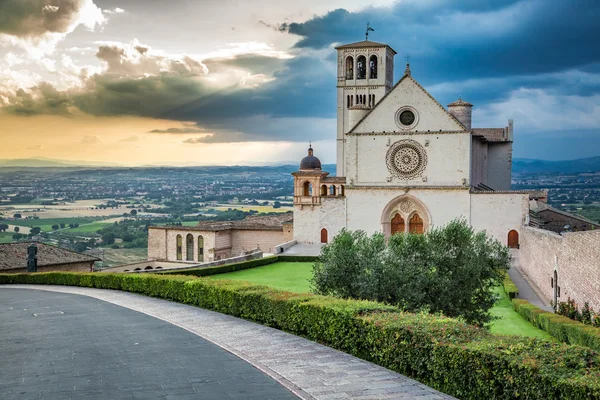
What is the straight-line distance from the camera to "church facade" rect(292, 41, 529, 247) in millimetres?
46438

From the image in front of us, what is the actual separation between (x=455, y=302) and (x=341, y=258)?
3.61 metres

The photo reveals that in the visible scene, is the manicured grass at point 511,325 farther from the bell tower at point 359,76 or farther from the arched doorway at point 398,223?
the bell tower at point 359,76

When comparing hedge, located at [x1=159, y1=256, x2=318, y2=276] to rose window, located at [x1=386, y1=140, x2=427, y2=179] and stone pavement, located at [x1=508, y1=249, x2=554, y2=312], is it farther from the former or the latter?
stone pavement, located at [x1=508, y1=249, x2=554, y2=312]

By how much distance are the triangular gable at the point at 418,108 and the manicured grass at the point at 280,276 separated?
42.4 feet

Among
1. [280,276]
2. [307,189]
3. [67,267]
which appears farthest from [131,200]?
[280,276]

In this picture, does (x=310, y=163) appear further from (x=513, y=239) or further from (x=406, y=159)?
(x=513, y=239)

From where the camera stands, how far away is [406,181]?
4850 centimetres

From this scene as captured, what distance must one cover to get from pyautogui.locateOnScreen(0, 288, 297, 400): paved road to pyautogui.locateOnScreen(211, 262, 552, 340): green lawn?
9415mm

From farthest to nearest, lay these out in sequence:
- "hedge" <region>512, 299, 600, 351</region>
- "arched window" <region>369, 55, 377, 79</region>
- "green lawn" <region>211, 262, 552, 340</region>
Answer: "arched window" <region>369, 55, 377, 79</region> < "green lawn" <region>211, 262, 552, 340</region> < "hedge" <region>512, 299, 600, 351</region>

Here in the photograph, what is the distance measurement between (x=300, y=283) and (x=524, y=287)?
10.8 meters

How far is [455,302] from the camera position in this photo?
20.2m

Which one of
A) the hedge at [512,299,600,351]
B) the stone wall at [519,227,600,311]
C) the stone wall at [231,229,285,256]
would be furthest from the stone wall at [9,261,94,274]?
the hedge at [512,299,600,351]

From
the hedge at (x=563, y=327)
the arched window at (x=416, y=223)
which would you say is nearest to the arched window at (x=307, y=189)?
the arched window at (x=416, y=223)

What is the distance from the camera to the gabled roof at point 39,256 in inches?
1570
